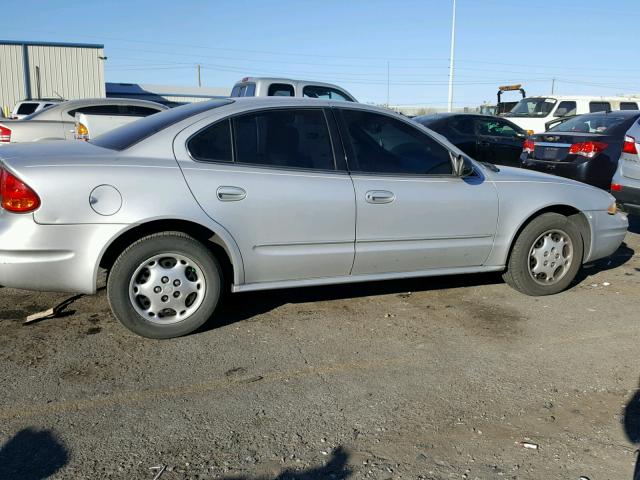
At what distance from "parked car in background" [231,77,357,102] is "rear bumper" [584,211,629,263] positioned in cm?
590

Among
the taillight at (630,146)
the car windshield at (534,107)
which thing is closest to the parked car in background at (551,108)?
the car windshield at (534,107)

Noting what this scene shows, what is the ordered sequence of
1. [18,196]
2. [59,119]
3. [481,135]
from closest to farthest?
[18,196] < [59,119] < [481,135]

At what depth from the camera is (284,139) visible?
4445 millimetres

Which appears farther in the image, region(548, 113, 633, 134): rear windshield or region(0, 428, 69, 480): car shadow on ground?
region(548, 113, 633, 134): rear windshield

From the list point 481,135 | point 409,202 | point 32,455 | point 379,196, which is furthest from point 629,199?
point 32,455

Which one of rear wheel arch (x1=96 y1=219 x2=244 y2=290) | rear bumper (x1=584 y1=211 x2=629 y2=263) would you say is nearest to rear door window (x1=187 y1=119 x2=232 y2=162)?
rear wheel arch (x1=96 y1=219 x2=244 y2=290)

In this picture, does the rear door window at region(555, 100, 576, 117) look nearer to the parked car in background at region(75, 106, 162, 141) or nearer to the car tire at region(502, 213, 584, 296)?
the parked car in background at region(75, 106, 162, 141)

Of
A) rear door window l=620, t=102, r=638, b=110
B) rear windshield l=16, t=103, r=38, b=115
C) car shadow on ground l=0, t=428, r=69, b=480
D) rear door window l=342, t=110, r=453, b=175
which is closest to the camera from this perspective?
car shadow on ground l=0, t=428, r=69, b=480

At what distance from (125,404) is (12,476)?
738 mm

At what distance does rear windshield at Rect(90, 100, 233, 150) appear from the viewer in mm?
4234

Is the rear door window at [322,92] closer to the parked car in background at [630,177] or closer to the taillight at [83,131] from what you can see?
the taillight at [83,131]

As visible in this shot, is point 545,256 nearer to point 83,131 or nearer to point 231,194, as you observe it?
point 231,194

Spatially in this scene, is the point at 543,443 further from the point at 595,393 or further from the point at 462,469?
the point at 595,393

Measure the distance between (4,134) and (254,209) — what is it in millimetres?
7460
